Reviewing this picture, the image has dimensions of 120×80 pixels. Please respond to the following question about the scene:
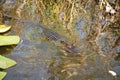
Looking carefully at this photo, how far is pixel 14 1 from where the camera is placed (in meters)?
3.18

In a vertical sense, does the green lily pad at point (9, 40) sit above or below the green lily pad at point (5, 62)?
above

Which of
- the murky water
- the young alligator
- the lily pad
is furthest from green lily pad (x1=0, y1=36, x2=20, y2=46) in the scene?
the young alligator

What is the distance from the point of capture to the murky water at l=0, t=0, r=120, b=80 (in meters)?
2.07

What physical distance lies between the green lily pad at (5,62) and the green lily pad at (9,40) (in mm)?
210

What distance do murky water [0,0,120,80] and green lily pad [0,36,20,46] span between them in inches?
1.9

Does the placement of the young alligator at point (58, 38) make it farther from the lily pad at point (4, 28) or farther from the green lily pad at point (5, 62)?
the green lily pad at point (5, 62)

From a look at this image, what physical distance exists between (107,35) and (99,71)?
637 mm

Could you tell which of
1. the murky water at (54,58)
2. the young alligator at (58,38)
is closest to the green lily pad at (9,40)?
the murky water at (54,58)

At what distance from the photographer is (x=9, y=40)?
2.29m

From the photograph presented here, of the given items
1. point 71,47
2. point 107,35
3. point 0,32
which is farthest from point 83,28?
point 0,32

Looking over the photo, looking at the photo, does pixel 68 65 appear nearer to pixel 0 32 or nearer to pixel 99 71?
pixel 99 71

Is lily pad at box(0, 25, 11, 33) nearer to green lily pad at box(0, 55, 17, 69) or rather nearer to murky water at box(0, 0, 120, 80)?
murky water at box(0, 0, 120, 80)

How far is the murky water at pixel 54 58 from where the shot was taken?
81.3 inches

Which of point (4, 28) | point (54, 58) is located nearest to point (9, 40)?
point (4, 28)
